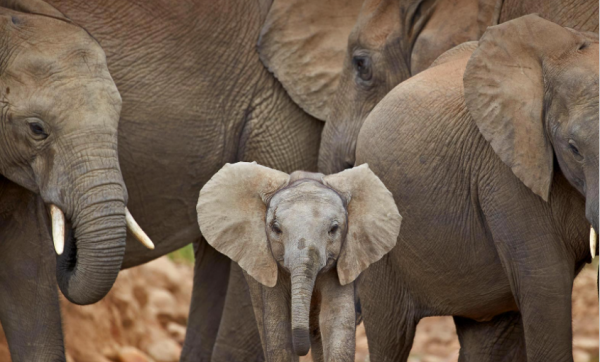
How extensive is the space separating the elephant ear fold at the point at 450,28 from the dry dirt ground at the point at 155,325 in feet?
7.96

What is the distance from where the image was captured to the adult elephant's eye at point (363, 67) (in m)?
5.86

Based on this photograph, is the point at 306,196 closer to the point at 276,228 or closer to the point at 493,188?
the point at 276,228

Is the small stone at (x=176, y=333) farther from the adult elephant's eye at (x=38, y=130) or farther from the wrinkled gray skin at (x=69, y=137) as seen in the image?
the adult elephant's eye at (x=38, y=130)

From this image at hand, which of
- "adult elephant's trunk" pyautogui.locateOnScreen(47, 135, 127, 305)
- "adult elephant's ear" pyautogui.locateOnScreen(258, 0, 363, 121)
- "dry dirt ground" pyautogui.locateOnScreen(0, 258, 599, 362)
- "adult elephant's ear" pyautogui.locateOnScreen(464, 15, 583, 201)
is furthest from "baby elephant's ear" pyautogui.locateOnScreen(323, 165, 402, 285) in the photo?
"dry dirt ground" pyautogui.locateOnScreen(0, 258, 599, 362)

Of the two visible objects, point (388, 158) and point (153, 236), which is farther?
point (153, 236)

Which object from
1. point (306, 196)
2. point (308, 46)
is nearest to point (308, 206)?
point (306, 196)

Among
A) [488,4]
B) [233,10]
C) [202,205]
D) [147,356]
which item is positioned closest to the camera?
[202,205]

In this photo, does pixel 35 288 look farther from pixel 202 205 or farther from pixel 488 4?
pixel 488 4

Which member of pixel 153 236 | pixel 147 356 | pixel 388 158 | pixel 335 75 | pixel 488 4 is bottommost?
pixel 147 356

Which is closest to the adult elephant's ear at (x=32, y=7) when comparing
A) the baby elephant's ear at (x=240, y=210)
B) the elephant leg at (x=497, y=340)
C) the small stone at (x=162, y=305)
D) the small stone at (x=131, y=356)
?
the baby elephant's ear at (x=240, y=210)

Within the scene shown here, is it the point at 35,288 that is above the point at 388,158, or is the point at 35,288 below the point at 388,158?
below

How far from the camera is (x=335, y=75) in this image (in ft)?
20.4

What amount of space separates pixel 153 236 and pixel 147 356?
187 centimetres

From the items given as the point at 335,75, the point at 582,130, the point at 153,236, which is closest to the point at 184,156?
the point at 153,236
